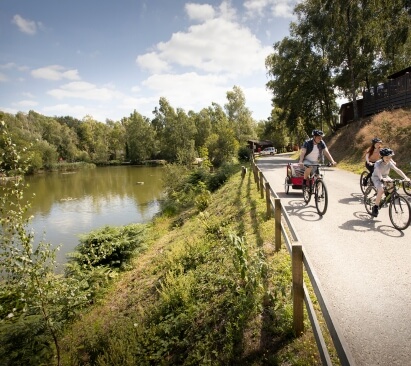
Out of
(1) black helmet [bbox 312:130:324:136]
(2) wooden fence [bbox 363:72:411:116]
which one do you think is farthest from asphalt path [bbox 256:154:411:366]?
(2) wooden fence [bbox 363:72:411:116]

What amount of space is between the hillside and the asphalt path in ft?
28.5

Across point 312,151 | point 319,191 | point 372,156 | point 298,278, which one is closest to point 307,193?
point 319,191

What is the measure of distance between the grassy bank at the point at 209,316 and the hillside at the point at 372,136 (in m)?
11.5

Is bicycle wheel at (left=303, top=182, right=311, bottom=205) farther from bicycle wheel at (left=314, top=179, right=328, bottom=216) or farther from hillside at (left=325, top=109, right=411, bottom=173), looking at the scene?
hillside at (left=325, top=109, right=411, bottom=173)

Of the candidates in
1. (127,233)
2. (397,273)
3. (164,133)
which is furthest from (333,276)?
(164,133)

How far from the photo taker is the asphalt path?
3448mm

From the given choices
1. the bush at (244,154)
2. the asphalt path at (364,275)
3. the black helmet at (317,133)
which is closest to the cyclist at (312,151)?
the black helmet at (317,133)

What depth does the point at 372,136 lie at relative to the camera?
780 inches

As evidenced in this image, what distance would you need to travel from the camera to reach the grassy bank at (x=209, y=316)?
4.09m

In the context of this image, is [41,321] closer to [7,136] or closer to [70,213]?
[7,136]

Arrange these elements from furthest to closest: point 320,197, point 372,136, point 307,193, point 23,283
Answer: point 372,136
point 307,193
point 320,197
point 23,283

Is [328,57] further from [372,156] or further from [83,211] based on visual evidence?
[83,211]

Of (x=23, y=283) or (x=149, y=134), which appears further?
(x=149, y=134)

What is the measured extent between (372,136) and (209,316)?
19921 millimetres
